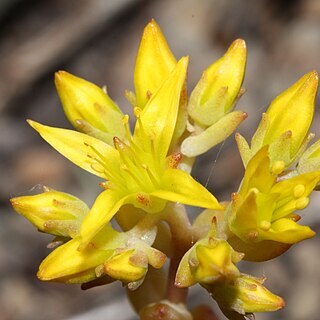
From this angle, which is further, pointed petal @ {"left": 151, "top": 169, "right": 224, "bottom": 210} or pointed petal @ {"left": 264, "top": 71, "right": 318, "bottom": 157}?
pointed petal @ {"left": 264, "top": 71, "right": 318, "bottom": 157}

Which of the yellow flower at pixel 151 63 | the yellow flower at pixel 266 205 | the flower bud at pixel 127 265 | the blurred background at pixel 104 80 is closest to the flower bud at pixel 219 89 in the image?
the yellow flower at pixel 151 63

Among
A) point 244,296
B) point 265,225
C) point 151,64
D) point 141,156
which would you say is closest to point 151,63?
point 151,64

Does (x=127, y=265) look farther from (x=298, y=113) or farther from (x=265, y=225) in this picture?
(x=298, y=113)

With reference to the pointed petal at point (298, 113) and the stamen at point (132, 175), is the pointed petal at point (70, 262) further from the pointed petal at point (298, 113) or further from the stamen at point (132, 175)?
the pointed petal at point (298, 113)

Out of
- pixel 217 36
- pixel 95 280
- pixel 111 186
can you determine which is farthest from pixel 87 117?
pixel 217 36

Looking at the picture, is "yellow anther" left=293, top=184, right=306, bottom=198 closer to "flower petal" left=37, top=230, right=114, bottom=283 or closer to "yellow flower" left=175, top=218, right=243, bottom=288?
"yellow flower" left=175, top=218, right=243, bottom=288

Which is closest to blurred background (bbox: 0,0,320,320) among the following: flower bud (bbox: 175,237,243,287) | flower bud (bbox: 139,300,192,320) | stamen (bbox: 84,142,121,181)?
flower bud (bbox: 139,300,192,320)

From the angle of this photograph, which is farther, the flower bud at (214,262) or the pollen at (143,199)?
the pollen at (143,199)
